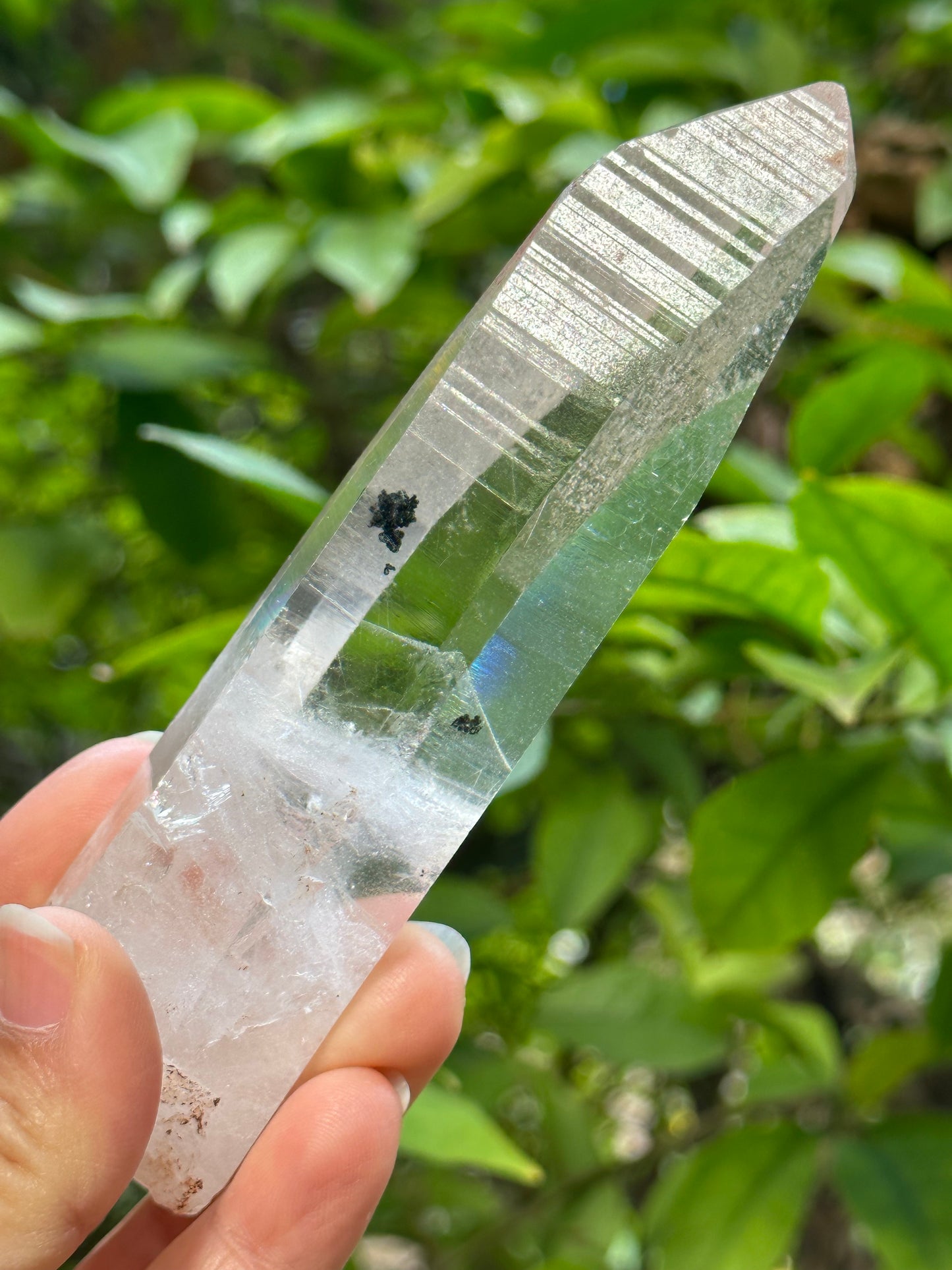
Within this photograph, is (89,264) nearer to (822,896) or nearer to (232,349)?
(232,349)

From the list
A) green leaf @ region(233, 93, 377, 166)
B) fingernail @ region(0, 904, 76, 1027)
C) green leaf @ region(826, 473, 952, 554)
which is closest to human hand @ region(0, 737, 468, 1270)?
fingernail @ region(0, 904, 76, 1027)

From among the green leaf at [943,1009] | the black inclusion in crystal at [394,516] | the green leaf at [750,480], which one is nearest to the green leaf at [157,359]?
the green leaf at [750,480]

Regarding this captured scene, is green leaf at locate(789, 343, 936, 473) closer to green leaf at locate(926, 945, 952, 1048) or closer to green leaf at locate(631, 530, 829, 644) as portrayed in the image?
green leaf at locate(631, 530, 829, 644)

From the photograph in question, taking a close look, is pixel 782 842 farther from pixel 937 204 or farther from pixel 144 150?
pixel 144 150

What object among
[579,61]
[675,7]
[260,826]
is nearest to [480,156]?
[579,61]

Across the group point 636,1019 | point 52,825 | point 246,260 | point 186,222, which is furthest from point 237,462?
point 636,1019

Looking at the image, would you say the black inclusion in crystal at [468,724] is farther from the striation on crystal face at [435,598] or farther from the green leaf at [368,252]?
the green leaf at [368,252]
